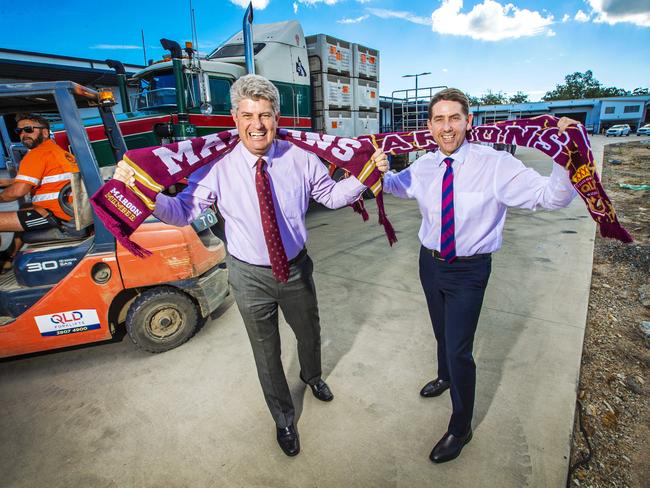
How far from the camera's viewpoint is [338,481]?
2.17 m

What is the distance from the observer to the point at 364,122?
11.3 m

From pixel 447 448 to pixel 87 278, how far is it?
3055 mm

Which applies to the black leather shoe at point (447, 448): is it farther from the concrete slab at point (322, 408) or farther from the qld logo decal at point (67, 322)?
the qld logo decal at point (67, 322)

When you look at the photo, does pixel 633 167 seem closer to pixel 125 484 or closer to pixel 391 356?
pixel 391 356

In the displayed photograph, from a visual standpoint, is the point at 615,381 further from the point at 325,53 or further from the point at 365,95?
the point at 365,95

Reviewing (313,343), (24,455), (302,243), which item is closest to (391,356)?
(313,343)

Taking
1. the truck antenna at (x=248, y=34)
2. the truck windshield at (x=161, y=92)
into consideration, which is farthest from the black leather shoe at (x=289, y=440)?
the truck antenna at (x=248, y=34)

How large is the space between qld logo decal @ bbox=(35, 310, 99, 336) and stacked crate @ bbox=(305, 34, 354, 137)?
25.6 ft

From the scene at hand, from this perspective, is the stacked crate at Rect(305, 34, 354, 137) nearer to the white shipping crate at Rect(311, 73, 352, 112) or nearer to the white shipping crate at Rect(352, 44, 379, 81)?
the white shipping crate at Rect(311, 73, 352, 112)

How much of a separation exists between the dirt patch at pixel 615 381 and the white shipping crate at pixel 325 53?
24.8 ft

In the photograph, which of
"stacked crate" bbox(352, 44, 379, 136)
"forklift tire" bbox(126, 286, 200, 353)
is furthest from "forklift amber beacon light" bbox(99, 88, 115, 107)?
"stacked crate" bbox(352, 44, 379, 136)

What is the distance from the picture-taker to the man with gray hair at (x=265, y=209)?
2027 millimetres

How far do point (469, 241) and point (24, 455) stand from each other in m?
3.24

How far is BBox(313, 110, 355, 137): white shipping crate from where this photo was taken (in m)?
9.66
